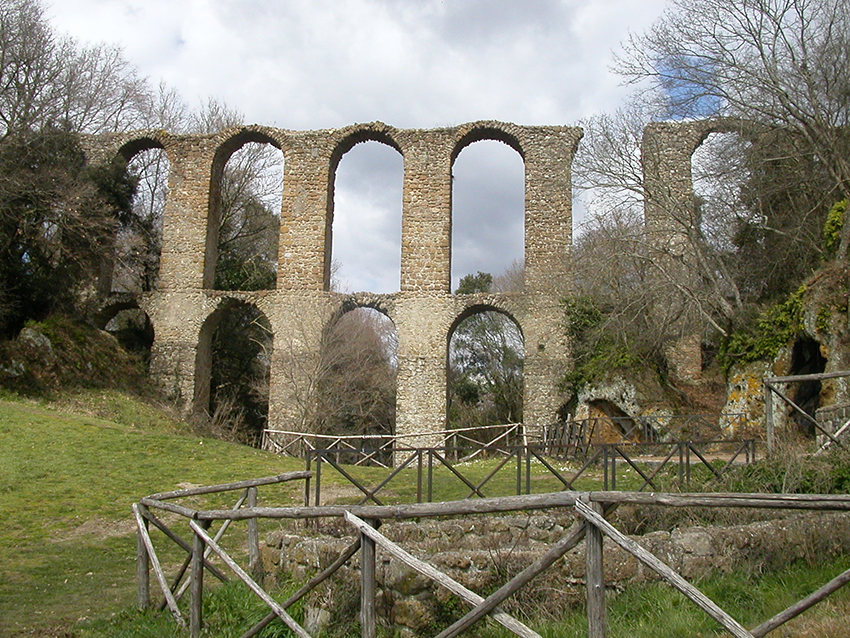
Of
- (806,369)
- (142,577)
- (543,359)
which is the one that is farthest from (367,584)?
(543,359)

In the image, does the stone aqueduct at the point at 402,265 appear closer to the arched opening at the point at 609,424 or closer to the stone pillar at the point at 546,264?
the stone pillar at the point at 546,264

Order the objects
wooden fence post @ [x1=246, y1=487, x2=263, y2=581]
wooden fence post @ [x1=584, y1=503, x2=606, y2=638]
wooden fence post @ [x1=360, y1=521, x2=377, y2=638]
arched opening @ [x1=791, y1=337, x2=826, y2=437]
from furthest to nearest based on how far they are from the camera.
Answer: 1. arched opening @ [x1=791, y1=337, x2=826, y2=437]
2. wooden fence post @ [x1=246, y1=487, x2=263, y2=581]
3. wooden fence post @ [x1=360, y1=521, x2=377, y2=638]
4. wooden fence post @ [x1=584, y1=503, x2=606, y2=638]

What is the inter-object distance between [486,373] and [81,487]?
23299 millimetres

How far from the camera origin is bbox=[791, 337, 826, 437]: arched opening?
12.4m

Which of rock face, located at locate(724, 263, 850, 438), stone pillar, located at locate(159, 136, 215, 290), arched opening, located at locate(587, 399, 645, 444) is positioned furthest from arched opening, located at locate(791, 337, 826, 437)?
stone pillar, located at locate(159, 136, 215, 290)

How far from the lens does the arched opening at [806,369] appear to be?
489 inches

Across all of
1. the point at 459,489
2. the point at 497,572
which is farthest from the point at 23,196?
the point at 497,572

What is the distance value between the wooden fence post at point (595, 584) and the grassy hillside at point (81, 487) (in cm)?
400

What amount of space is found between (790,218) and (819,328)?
4862 mm

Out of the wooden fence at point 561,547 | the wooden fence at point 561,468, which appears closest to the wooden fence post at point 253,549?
the wooden fence at point 561,468

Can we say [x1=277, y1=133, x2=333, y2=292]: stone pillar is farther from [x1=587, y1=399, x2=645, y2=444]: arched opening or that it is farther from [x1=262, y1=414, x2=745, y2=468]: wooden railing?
[x1=587, y1=399, x2=645, y2=444]: arched opening

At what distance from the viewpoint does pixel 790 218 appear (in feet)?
50.5

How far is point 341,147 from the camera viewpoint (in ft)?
66.7

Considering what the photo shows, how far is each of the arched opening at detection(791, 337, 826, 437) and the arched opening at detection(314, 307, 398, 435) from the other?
1038 cm
